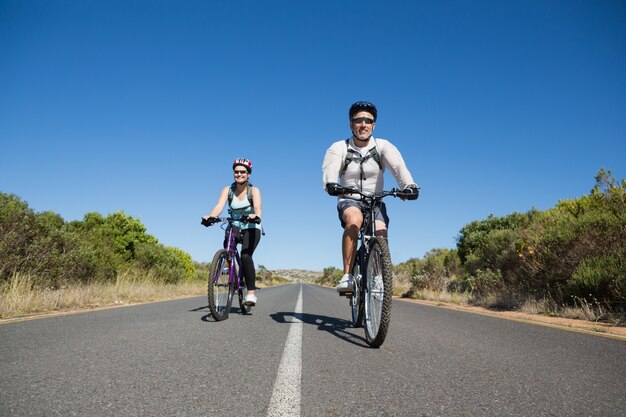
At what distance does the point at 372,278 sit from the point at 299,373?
73.7 inches

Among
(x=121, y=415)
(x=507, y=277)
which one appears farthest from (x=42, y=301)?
(x=507, y=277)

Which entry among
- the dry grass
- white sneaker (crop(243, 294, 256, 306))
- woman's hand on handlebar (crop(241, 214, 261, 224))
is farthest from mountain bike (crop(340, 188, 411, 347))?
the dry grass

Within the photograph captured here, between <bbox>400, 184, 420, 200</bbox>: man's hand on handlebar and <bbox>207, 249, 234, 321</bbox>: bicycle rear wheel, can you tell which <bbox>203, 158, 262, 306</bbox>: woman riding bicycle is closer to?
<bbox>207, 249, 234, 321</bbox>: bicycle rear wheel

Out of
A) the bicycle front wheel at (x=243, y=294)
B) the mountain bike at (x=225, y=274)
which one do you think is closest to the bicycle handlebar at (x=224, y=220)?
the mountain bike at (x=225, y=274)

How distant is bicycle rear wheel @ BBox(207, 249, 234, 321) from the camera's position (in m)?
6.21

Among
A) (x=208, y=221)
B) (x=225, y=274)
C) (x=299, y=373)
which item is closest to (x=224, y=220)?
(x=208, y=221)

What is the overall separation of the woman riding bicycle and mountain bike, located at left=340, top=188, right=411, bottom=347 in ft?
7.66

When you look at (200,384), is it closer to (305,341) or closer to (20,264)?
(305,341)

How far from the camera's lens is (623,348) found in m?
4.28

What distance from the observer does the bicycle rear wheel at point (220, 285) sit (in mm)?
6211

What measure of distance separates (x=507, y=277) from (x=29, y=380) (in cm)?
1332

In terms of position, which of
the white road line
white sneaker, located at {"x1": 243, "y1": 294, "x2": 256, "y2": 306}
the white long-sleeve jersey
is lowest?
the white road line

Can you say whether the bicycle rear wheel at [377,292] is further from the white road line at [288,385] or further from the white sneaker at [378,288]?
the white road line at [288,385]

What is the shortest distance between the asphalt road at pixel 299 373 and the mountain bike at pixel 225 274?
1.01 m
